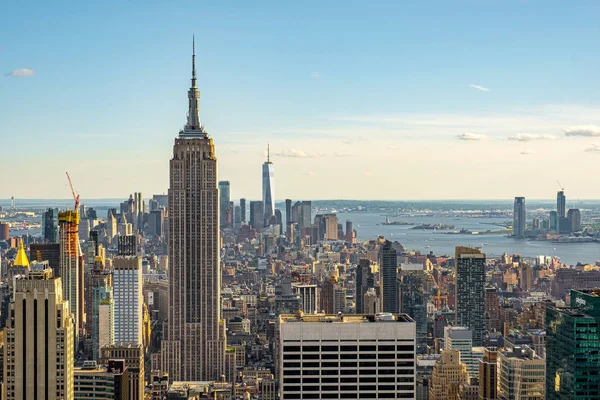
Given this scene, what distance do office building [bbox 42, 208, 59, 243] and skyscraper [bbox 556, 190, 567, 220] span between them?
72.5 feet

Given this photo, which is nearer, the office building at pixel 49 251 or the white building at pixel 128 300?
the white building at pixel 128 300

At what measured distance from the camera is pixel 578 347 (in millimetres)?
18047

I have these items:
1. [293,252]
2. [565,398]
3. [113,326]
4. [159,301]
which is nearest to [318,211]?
[293,252]

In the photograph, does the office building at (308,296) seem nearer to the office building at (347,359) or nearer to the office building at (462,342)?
the office building at (462,342)

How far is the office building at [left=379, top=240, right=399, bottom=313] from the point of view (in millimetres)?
45031

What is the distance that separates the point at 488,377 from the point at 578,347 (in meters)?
8.28

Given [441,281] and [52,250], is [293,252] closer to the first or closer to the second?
[441,281]

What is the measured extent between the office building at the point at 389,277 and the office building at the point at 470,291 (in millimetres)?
3104

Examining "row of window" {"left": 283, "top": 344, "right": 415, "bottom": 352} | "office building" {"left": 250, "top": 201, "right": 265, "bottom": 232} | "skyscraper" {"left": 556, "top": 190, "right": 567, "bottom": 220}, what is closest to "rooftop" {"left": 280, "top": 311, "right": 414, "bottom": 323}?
"row of window" {"left": 283, "top": 344, "right": 415, "bottom": 352}

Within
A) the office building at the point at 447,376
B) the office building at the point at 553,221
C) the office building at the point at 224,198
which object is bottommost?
the office building at the point at 447,376

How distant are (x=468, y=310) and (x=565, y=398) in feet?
78.4

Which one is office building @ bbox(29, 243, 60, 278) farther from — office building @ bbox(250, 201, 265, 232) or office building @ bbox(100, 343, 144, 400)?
office building @ bbox(250, 201, 265, 232)

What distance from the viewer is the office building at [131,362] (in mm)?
25766

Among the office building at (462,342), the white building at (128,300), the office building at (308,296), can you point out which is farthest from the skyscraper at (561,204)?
the white building at (128,300)
